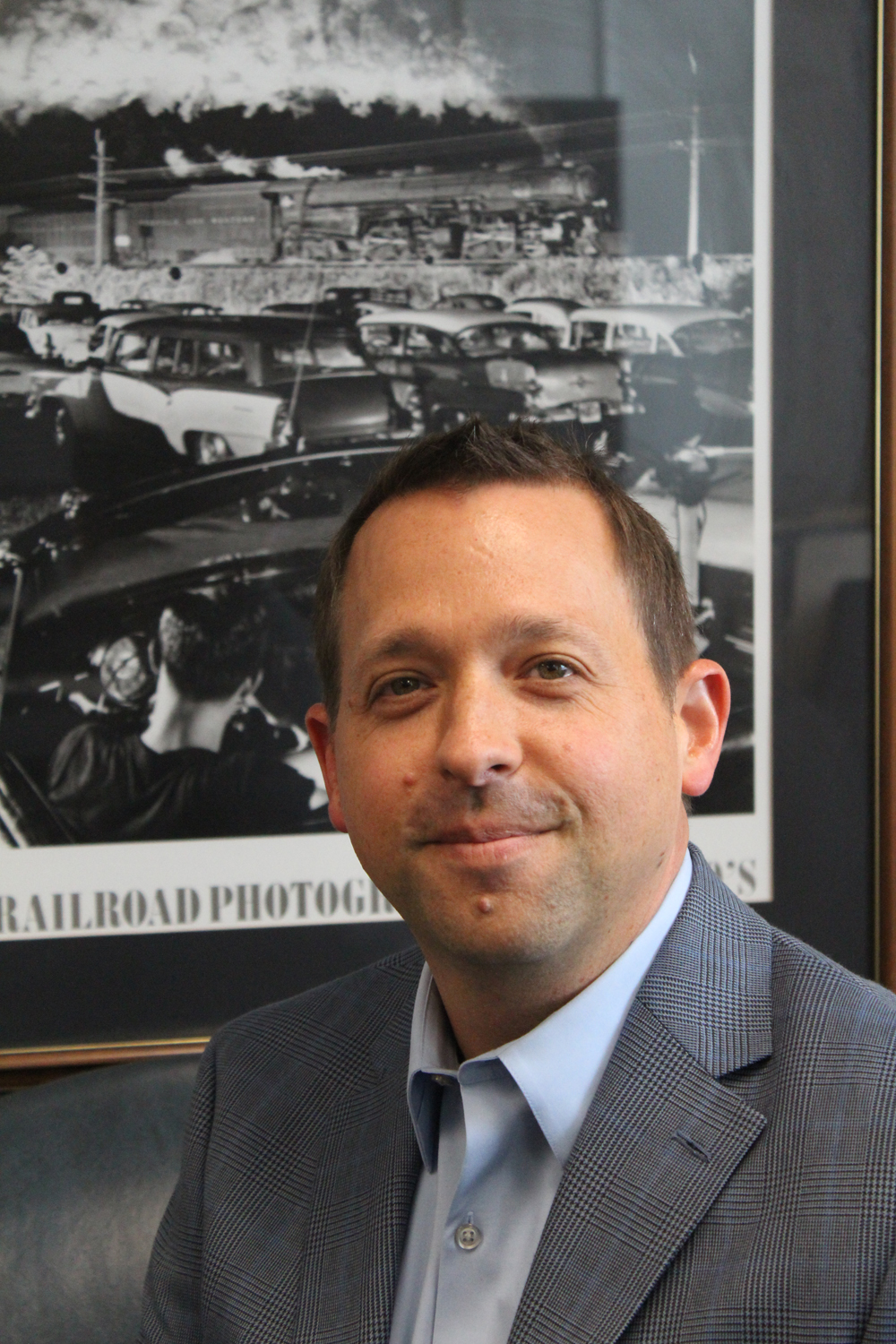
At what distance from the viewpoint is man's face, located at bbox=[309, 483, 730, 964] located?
967 millimetres

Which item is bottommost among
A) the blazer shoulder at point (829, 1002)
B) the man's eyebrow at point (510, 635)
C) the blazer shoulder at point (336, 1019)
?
the blazer shoulder at point (336, 1019)

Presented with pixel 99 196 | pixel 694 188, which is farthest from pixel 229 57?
pixel 694 188

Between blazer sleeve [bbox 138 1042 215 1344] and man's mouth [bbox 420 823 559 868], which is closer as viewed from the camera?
man's mouth [bbox 420 823 559 868]

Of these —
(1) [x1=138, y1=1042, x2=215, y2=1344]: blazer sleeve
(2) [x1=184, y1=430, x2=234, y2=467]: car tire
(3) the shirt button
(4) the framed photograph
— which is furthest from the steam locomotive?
(3) the shirt button

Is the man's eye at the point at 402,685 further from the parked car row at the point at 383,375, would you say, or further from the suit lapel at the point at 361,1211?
the parked car row at the point at 383,375

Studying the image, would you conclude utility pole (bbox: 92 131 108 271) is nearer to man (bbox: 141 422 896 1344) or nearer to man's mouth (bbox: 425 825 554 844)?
man (bbox: 141 422 896 1344)

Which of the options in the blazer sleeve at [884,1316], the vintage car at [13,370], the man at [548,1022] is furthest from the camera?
the vintage car at [13,370]

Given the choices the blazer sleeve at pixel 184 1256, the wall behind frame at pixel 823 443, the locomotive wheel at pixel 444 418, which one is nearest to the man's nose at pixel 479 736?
the blazer sleeve at pixel 184 1256

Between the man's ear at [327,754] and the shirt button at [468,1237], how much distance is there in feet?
1.27

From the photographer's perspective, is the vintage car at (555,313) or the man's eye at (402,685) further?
the vintage car at (555,313)

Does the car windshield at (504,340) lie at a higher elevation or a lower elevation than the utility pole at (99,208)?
lower

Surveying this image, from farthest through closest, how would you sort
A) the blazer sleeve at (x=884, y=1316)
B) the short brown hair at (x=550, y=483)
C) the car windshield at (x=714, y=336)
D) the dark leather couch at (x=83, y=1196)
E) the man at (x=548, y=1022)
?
the car windshield at (x=714, y=336), the dark leather couch at (x=83, y=1196), the short brown hair at (x=550, y=483), the man at (x=548, y=1022), the blazer sleeve at (x=884, y=1316)

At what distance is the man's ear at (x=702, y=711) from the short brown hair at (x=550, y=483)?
0.06 ft

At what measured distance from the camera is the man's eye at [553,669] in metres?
1.02
